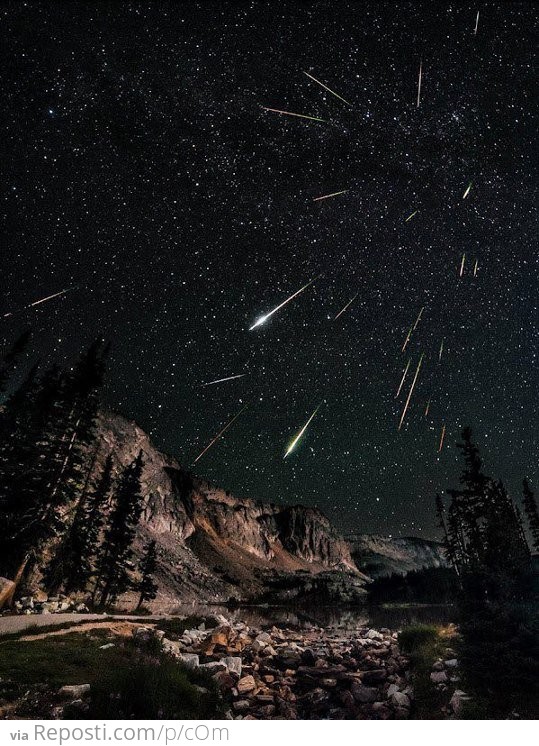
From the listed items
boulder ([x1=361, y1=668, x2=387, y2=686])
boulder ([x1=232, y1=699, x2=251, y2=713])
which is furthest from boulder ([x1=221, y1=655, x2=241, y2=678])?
boulder ([x1=361, y1=668, x2=387, y2=686])

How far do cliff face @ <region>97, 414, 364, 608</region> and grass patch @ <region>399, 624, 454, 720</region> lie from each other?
55195 millimetres

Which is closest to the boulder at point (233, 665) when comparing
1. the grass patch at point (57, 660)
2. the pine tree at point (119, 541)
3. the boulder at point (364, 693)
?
Answer: the grass patch at point (57, 660)

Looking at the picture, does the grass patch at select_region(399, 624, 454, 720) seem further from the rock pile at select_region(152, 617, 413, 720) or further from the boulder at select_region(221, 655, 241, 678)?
the boulder at select_region(221, 655, 241, 678)

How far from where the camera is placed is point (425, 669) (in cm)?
746

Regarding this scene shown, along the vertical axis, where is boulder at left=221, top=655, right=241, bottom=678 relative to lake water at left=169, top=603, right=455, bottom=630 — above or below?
below

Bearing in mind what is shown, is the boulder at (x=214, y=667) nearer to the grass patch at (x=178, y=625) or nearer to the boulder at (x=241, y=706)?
the boulder at (x=241, y=706)

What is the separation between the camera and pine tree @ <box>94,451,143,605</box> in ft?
90.7

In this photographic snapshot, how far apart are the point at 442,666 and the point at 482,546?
72.2ft

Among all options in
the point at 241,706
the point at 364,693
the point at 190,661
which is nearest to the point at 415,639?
the point at 364,693

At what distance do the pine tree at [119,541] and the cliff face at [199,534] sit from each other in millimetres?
31699

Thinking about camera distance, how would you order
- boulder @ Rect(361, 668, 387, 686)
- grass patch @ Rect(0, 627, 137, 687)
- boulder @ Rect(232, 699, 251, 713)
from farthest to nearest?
1. boulder @ Rect(361, 668, 387, 686)
2. boulder @ Rect(232, 699, 251, 713)
3. grass patch @ Rect(0, 627, 137, 687)
